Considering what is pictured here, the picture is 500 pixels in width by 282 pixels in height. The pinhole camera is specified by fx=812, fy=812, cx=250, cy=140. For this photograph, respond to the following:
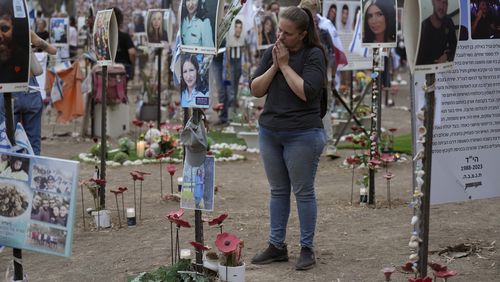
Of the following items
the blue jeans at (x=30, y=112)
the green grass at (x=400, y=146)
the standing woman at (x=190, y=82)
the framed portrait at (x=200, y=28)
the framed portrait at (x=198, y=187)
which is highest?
the framed portrait at (x=200, y=28)

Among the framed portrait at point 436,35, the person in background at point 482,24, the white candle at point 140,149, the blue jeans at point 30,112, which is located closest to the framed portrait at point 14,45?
the framed portrait at point 436,35

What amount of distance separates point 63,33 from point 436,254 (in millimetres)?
12439

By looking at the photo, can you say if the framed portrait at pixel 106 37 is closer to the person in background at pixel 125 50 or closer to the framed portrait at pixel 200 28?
the framed portrait at pixel 200 28

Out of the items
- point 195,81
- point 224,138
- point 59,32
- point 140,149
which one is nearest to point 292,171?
point 195,81

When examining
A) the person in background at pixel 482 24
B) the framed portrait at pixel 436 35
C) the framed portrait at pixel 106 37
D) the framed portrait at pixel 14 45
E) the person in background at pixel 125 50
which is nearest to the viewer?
the framed portrait at pixel 436 35

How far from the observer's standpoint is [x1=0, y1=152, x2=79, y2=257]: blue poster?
4191 millimetres

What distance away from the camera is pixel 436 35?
4.16 metres

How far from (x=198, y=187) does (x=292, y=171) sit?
754mm

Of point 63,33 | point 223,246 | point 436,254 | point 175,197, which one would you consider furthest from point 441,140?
point 63,33

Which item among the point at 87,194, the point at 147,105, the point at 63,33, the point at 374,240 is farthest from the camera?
the point at 63,33

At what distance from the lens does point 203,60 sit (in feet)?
16.6

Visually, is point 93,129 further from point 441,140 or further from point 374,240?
point 441,140

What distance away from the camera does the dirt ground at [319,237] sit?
562 centimetres

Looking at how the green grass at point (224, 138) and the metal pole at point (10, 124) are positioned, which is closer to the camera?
the metal pole at point (10, 124)
